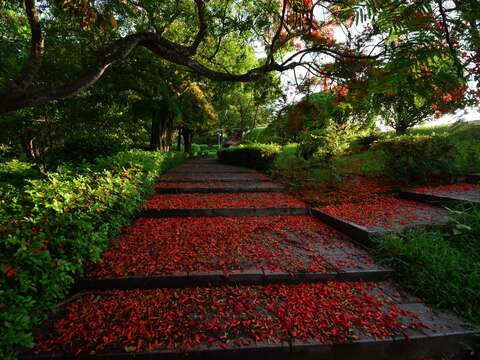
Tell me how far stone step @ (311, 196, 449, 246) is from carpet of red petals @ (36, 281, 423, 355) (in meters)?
1.33

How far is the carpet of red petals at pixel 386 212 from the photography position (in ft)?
13.7

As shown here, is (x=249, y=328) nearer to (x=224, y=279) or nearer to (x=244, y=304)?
(x=244, y=304)

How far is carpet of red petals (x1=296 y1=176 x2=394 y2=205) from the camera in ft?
19.3

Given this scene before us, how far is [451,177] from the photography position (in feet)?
20.4

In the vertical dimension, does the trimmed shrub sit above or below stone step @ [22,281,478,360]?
above

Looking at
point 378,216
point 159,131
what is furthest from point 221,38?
point 159,131

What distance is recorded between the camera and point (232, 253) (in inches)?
138

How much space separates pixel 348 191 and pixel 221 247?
4.24 metres

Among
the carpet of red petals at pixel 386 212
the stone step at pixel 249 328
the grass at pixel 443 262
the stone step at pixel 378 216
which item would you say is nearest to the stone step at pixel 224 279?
the stone step at pixel 249 328

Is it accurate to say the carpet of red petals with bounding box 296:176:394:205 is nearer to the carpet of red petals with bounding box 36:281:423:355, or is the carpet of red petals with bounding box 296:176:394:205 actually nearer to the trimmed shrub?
the trimmed shrub

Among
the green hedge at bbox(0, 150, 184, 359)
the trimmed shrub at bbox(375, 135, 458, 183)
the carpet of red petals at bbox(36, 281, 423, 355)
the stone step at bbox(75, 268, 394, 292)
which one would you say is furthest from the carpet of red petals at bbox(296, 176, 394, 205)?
the green hedge at bbox(0, 150, 184, 359)

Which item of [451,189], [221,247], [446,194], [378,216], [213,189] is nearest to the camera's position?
[221,247]

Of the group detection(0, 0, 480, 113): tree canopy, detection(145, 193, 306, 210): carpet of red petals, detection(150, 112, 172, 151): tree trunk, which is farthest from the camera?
detection(150, 112, 172, 151): tree trunk

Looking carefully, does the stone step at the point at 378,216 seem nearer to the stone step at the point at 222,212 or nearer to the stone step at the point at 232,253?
the stone step at the point at 232,253
